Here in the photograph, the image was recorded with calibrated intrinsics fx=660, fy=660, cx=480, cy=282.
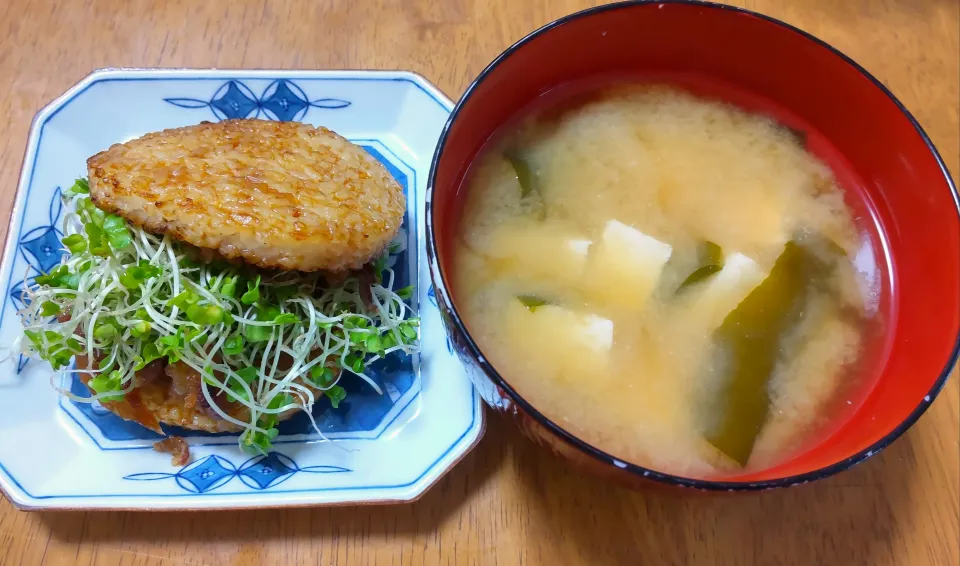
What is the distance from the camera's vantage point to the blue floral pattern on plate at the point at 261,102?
137cm

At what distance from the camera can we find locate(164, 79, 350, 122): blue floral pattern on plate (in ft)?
4.50

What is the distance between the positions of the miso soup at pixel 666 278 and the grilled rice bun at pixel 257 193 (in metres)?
0.21

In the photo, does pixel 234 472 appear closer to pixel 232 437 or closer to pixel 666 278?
pixel 232 437

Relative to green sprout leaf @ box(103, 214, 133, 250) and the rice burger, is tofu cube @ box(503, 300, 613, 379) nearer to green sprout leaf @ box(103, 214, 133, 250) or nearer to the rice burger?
the rice burger

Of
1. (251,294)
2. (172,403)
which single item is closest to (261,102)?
(251,294)

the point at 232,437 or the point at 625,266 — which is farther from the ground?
the point at 625,266

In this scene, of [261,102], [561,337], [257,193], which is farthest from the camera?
[261,102]

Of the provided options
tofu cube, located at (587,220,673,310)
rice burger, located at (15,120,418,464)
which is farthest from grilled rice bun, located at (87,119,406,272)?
tofu cube, located at (587,220,673,310)

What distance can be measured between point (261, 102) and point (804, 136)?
106cm

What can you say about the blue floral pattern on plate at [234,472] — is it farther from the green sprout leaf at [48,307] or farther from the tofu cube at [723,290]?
the tofu cube at [723,290]

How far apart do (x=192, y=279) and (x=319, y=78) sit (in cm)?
50

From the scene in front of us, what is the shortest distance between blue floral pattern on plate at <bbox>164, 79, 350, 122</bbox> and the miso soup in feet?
1.65

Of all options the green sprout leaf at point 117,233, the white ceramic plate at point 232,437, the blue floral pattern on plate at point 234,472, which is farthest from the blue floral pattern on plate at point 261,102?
the blue floral pattern on plate at point 234,472

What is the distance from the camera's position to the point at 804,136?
117 cm
